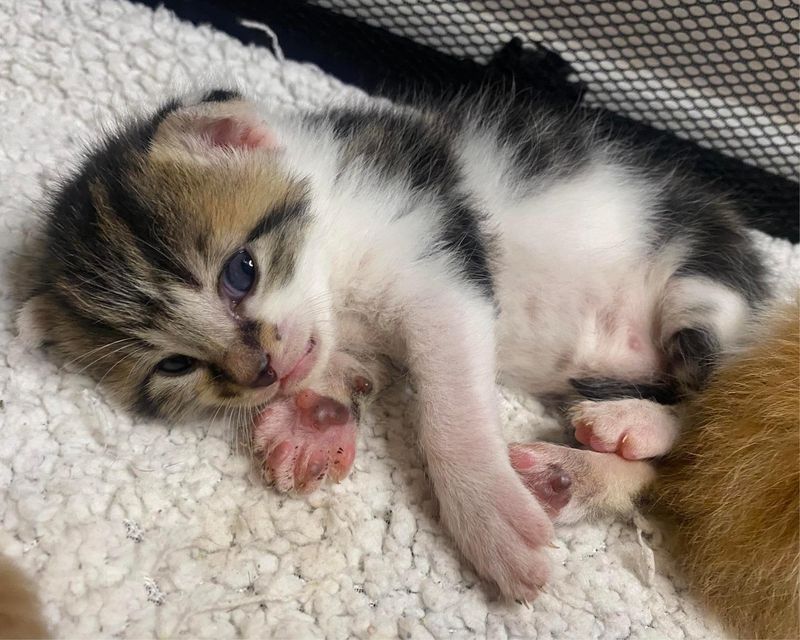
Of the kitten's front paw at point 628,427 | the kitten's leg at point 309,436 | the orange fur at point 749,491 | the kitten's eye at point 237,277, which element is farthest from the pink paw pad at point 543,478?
the kitten's eye at point 237,277

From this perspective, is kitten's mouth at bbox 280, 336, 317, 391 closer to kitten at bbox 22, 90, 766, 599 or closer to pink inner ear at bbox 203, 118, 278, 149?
kitten at bbox 22, 90, 766, 599

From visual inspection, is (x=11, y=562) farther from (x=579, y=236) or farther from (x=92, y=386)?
(x=579, y=236)

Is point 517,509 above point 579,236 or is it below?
below

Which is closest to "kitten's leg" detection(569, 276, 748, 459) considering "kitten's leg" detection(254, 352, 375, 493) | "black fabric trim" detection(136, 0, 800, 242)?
"kitten's leg" detection(254, 352, 375, 493)

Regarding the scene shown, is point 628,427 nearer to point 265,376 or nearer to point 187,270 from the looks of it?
point 265,376

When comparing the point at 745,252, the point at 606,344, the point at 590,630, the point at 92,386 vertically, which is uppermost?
the point at 745,252

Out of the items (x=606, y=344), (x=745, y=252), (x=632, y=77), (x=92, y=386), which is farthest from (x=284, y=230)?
(x=632, y=77)

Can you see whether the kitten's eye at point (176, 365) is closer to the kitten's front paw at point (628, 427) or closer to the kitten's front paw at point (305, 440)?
Result: the kitten's front paw at point (305, 440)
